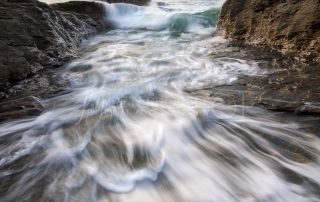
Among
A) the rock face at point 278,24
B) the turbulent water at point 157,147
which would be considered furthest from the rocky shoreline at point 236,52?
the turbulent water at point 157,147

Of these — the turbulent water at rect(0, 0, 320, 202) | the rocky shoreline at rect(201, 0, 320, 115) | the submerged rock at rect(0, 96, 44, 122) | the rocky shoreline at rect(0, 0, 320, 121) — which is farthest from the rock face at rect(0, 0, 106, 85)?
the rocky shoreline at rect(201, 0, 320, 115)

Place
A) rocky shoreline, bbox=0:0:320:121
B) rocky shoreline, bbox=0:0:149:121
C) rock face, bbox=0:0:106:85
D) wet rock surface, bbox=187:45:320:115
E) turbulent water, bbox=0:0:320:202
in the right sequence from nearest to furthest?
turbulent water, bbox=0:0:320:202 < wet rock surface, bbox=187:45:320:115 < rocky shoreline, bbox=0:0:320:121 < rocky shoreline, bbox=0:0:149:121 < rock face, bbox=0:0:106:85

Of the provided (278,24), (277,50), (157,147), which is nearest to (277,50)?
(277,50)

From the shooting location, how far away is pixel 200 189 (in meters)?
2.90

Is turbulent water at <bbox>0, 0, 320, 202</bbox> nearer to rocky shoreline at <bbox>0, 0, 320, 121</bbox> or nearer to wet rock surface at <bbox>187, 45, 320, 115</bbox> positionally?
wet rock surface at <bbox>187, 45, 320, 115</bbox>

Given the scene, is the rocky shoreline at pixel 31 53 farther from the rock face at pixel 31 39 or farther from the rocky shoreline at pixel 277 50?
the rocky shoreline at pixel 277 50

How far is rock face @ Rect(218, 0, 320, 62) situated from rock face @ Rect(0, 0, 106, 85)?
3766 mm

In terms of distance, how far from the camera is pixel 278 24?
6.47m

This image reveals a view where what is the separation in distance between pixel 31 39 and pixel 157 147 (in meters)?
4.37

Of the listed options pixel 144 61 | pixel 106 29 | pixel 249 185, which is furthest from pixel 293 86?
pixel 106 29

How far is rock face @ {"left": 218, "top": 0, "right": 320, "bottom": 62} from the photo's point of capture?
5.72 meters

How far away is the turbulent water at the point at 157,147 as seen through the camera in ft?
9.47

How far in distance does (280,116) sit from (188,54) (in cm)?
341

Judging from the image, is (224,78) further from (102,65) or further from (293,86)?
(102,65)
